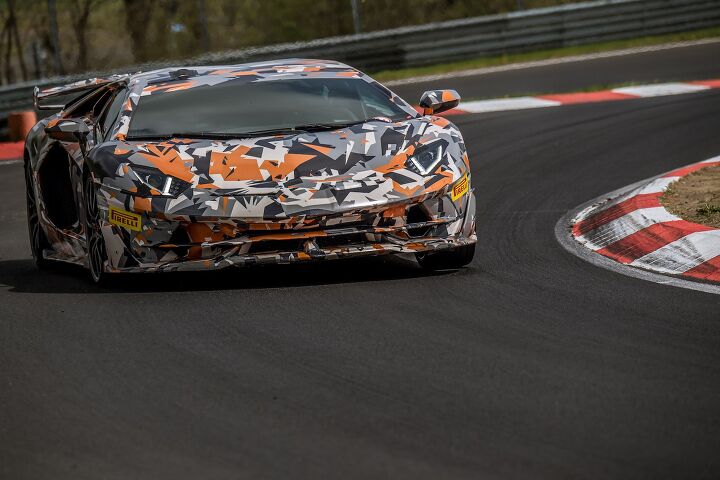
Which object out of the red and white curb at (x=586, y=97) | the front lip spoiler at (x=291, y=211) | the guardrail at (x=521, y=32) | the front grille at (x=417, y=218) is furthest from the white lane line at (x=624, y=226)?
the guardrail at (x=521, y=32)

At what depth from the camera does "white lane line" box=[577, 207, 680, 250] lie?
7328 millimetres

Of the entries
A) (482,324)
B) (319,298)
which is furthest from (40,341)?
(482,324)

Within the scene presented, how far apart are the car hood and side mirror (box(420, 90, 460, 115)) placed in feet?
2.46

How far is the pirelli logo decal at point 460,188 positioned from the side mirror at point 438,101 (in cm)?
95

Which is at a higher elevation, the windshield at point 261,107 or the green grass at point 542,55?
the windshield at point 261,107

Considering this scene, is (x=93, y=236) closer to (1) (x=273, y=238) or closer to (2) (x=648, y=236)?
(1) (x=273, y=238)

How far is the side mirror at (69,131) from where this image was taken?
7.27m

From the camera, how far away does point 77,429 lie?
420 cm

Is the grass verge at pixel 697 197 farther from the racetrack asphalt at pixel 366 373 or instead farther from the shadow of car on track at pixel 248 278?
the shadow of car on track at pixel 248 278

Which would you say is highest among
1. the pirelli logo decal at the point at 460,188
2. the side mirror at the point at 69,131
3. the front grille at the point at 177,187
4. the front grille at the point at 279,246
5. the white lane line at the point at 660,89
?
the side mirror at the point at 69,131

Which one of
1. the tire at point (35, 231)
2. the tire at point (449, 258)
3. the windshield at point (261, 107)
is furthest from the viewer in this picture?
the tire at point (35, 231)

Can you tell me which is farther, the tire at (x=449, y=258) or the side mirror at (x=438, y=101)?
the side mirror at (x=438, y=101)

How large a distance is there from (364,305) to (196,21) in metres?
17.7

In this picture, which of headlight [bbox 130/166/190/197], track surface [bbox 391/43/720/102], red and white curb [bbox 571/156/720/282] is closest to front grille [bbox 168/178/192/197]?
headlight [bbox 130/166/190/197]
